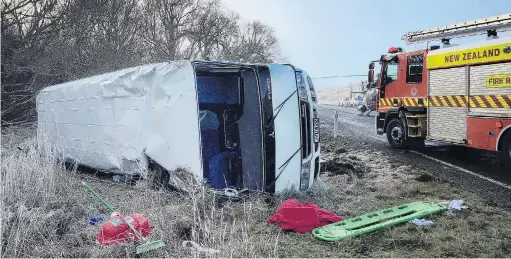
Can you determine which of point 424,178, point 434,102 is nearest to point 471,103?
point 434,102

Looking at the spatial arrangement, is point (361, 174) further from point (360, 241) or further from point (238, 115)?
point (360, 241)

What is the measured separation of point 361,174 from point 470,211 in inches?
106

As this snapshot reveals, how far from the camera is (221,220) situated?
4.04m

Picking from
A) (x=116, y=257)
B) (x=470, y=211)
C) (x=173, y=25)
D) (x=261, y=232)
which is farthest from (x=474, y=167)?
(x=173, y=25)

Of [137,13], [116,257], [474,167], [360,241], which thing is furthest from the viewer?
[137,13]

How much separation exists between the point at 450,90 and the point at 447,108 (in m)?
0.42

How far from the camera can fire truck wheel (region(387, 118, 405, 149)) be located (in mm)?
11102

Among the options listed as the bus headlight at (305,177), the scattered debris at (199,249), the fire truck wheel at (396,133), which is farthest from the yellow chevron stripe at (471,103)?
the scattered debris at (199,249)

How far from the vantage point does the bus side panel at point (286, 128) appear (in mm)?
5648

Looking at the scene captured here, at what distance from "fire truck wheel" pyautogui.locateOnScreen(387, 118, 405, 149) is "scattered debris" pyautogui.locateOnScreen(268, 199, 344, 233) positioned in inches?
276

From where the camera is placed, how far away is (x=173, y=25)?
106 ft

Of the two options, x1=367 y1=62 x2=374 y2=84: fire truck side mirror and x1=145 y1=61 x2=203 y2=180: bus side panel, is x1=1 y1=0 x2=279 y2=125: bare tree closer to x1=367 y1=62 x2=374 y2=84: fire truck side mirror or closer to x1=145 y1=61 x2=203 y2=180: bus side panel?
x1=145 y1=61 x2=203 y2=180: bus side panel

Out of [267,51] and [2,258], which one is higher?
[267,51]

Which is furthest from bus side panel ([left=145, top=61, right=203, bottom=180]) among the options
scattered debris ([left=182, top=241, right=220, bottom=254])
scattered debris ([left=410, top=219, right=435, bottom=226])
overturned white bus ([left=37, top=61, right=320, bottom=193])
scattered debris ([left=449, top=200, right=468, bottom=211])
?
scattered debris ([left=449, top=200, right=468, bottom=211])
